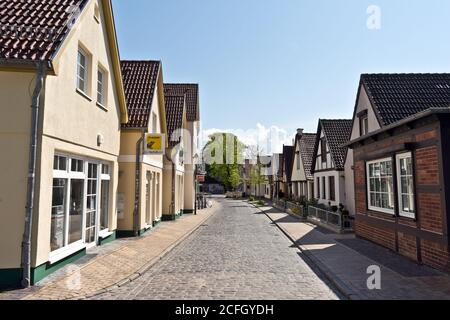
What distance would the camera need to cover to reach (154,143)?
12.7 meters

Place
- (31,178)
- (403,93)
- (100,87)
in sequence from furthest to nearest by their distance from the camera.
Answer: (403,93) < (100,87) < (31,178)

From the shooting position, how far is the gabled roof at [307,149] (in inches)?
1072

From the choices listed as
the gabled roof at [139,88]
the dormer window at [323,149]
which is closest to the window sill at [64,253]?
the gabled roof at [139,88]

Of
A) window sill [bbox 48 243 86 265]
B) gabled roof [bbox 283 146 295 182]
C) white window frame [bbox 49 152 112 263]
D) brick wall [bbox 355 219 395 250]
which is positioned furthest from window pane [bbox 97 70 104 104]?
gabled roof [bbox 283 146 295 182]

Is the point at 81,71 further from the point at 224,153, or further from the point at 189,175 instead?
the point at 224,153

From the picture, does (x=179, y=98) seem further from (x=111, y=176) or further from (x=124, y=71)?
(x=111, y=176)

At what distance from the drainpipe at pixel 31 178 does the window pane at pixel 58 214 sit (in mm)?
1006

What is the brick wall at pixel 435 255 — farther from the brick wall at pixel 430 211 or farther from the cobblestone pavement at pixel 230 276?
the cobblestone pavement at pixel 230 276

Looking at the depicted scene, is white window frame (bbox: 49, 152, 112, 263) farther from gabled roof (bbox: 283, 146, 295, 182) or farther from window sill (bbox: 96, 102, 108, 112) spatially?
gabled roof (bbox: 283, 146, 295, 182)

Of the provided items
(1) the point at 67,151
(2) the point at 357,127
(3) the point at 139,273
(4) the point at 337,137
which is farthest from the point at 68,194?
Result: (4) the point at 337,137

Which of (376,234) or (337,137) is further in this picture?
(337,137)

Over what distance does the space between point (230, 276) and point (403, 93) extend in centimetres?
1124
